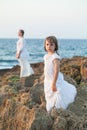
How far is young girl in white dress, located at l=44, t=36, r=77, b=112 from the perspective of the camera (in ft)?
25.7

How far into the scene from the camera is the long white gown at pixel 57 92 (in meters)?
7.75

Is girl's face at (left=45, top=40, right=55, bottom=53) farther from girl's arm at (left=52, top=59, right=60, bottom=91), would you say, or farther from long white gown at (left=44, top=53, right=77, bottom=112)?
girl's arm at (left=52, top=59, right=60, bottom=91)

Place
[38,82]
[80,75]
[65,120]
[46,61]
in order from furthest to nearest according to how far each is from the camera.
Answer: [80,75]
[38,82]
[46,61]
[65,120]

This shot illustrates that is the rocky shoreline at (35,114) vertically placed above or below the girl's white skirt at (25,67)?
above

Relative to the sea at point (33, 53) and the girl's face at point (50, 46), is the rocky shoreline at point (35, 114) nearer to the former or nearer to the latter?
the girl's face at point (50, 46)

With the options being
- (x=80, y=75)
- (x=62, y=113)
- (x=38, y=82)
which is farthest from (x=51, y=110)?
(x=80, y=75)

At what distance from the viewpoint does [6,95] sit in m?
7.86

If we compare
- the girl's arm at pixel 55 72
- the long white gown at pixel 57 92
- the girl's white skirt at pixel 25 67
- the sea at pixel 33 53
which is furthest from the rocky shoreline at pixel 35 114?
the sea at pixel 33 53

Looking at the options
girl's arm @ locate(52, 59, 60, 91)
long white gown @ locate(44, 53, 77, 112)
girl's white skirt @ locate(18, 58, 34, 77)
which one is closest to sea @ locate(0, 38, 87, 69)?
girl's white skirt @ locate(18, 58, 34, 77)

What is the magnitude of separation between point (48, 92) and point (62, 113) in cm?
98

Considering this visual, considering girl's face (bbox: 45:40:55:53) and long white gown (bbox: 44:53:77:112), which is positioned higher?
girl's face (bbox: 45:40:55:53)

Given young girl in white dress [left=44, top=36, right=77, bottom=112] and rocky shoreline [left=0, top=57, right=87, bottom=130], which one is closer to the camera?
rocky shoreline [left=0, top=57, right=87, bottom=130]

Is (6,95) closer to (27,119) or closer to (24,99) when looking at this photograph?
(24,99)

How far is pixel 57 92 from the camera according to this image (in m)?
7.97
